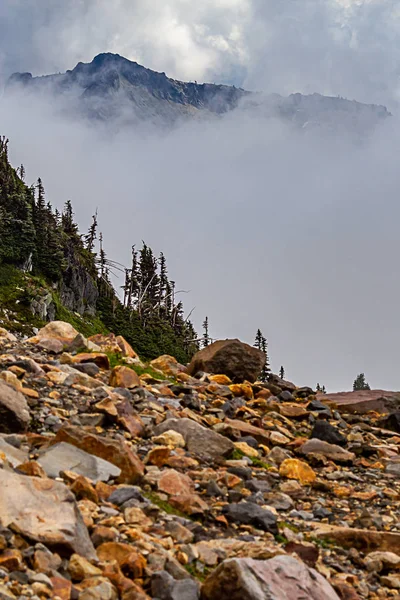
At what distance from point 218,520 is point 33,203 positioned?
249 feet

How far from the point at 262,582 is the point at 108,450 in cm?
321

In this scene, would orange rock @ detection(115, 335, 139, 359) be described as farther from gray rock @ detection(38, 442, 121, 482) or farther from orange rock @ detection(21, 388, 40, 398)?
gray rock @ detection(38, 442, 121, 482)

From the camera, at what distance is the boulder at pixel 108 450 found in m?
7.43

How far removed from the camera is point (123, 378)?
12266 mm

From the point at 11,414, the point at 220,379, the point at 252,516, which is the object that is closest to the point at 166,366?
the point at 220,379

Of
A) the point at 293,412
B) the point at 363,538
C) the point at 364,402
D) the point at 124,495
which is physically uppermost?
the point at 364,402

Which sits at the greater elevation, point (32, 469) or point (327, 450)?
point (32, 469)

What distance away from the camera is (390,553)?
278 inches

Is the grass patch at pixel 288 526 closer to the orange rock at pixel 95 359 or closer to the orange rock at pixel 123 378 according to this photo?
the orange rock at pixel 123 378

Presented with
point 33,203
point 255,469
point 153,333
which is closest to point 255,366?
point 255,469

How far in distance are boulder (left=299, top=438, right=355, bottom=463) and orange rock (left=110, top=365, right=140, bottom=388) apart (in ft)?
12.9

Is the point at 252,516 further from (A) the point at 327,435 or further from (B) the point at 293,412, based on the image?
(B) the point at 293,412

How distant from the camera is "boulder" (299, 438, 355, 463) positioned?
1154 cm

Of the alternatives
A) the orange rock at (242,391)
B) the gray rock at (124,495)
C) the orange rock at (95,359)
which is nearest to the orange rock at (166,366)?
the orange rock at (242,391)
